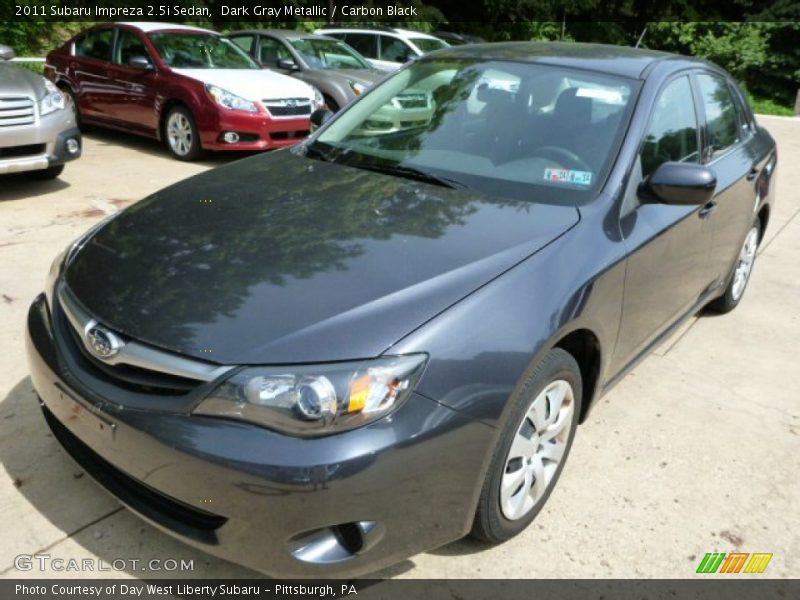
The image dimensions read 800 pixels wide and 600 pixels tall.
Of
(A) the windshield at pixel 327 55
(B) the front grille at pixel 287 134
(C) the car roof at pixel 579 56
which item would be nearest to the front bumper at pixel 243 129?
(B) the front grille at pixel 287 134

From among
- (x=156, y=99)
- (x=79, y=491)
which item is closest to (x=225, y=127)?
(x=156, y=99)

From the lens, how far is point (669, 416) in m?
3.53

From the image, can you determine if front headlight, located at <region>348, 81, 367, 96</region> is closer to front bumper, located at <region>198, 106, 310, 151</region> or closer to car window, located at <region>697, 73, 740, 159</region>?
front bumper, located at <region>198, 106, 310, 151</region>

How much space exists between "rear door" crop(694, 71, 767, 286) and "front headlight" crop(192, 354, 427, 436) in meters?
2.41

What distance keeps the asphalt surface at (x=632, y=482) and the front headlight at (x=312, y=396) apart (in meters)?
0.72

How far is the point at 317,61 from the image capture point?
34.1 feet

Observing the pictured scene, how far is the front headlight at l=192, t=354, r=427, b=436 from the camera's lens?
195 cm

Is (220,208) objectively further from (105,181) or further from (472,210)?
(105,181)

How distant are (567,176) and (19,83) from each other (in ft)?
17.0

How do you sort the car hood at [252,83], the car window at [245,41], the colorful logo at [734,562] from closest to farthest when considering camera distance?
the colorful logo at [734,562], the car hood at [252,83], the car window at [245,41]

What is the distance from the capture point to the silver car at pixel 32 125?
599 centimetres

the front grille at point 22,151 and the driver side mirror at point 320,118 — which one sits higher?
the driver side mirror at point 320,118

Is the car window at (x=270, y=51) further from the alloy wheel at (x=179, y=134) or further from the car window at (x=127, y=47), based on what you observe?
the alloy wheel at (x=179, y=134)

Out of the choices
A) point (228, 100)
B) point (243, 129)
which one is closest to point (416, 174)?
point (243, 129)
